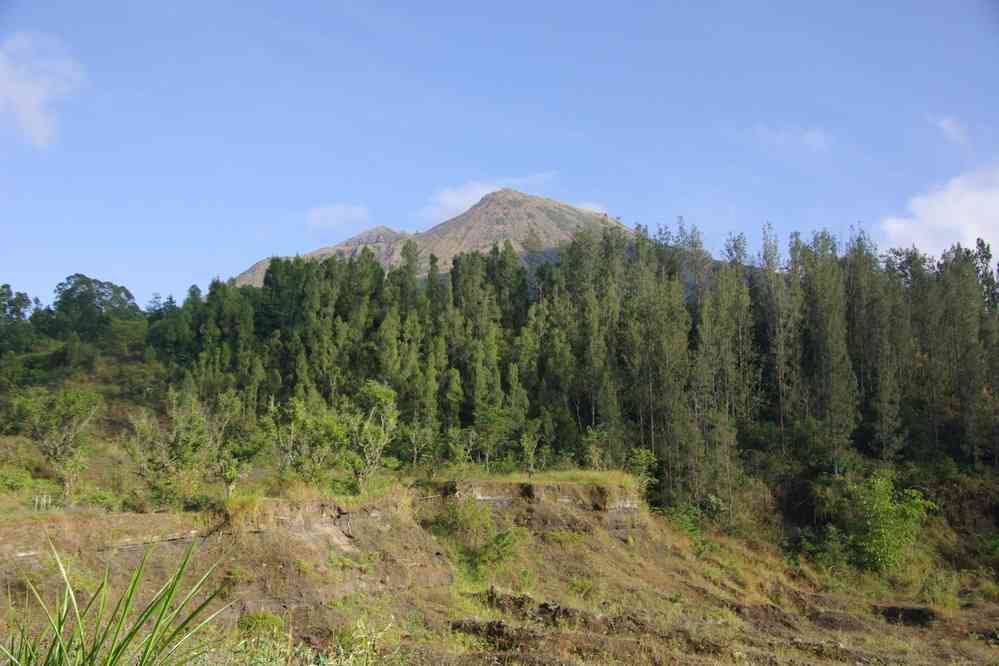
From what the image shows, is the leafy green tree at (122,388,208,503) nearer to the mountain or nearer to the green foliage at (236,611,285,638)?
the green foliage at (236,611,285,638)

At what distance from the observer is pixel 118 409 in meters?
37.8

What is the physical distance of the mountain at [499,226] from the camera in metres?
113

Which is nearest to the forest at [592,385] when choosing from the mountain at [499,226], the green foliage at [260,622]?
Answer: the green foliage at [260,622]

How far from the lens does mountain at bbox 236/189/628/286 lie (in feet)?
371

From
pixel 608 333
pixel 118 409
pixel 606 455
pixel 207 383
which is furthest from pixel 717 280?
pixel 118 409

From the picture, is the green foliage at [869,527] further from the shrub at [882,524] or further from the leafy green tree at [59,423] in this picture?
the leafy green tree at [59,423]

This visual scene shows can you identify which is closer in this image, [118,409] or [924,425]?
[924,425]

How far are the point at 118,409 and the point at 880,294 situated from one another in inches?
1569

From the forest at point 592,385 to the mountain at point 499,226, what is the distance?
5655 centimetres

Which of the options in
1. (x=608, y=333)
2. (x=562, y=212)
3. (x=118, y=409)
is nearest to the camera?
(x=118, y=409)

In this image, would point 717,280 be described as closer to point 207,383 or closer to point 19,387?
point 207,383

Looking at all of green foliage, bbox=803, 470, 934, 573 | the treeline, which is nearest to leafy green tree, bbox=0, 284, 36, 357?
the treeline

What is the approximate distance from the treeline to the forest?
147 mm

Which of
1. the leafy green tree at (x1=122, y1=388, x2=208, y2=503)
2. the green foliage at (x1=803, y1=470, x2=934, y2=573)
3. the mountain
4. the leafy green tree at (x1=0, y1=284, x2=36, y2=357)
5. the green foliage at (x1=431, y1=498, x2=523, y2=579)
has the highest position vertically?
the mountain
